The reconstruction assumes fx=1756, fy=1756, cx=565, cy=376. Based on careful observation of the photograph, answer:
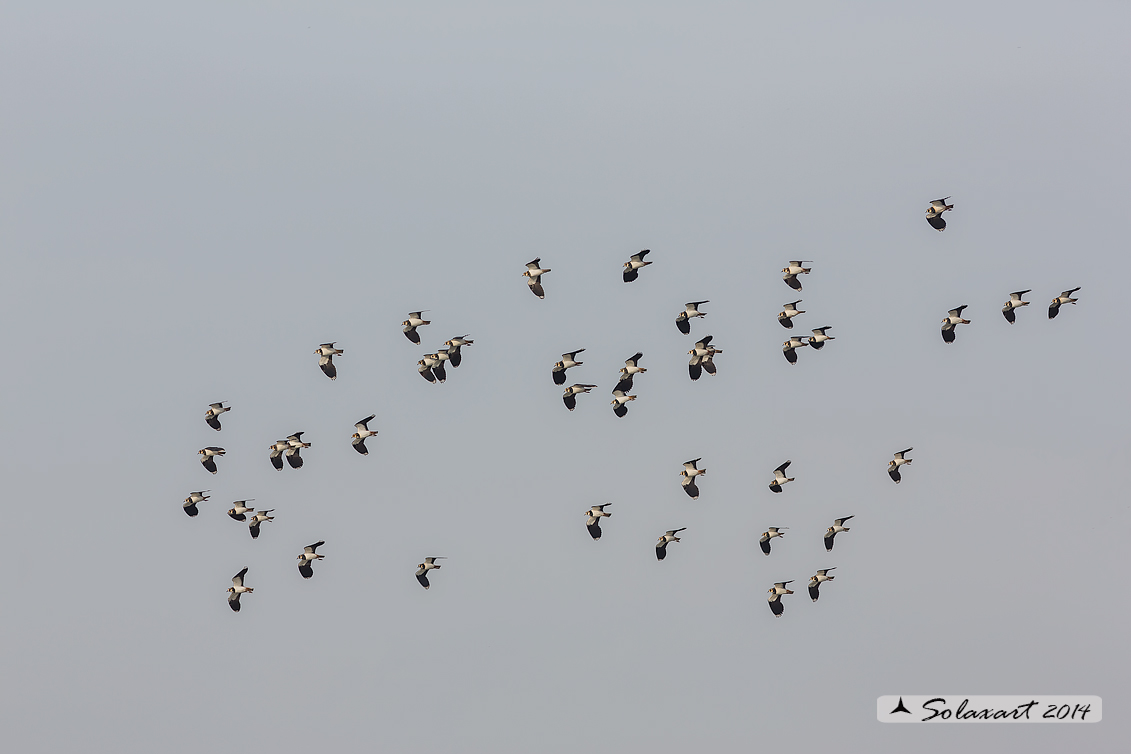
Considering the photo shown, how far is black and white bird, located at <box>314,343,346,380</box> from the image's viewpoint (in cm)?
8850

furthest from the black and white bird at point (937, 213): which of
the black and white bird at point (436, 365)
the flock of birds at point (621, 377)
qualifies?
the black and white bird at point (436, 365)

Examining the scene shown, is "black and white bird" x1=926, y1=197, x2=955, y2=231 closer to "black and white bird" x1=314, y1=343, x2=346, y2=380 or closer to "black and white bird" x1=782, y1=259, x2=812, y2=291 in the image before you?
"black and white bird" x1=782, y1=259, x2=812, y2=291

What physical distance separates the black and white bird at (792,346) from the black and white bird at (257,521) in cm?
2807

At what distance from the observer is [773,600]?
95562 millimetres

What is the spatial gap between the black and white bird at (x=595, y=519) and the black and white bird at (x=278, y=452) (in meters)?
15.8

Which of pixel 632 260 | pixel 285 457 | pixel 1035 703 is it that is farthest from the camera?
pixel 1035 703

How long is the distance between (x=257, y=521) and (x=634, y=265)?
2426 centimetres

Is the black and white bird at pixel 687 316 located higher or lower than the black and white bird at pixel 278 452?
higher

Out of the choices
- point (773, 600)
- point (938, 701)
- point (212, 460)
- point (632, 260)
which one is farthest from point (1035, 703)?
point (212, 460)

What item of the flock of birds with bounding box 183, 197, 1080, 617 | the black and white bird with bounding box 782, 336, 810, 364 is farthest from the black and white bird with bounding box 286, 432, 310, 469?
the black and white bird with bounding box 782, 336, 810, 364

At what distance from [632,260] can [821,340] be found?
10235 millimetres

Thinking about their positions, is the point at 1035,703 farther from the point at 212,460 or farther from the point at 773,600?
the point at 212,460

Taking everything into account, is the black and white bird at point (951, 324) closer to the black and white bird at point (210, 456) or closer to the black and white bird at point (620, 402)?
the black and white bird at point (620, 402)

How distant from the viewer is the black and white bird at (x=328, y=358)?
290 feet
